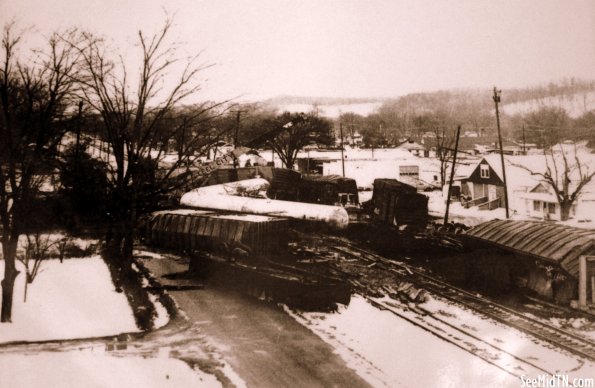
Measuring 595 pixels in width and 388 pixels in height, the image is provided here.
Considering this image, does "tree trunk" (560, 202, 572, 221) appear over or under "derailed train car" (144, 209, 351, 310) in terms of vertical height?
over

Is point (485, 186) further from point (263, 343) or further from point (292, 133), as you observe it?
point (263, 343)

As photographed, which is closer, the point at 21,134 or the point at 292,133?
the point at 21,134

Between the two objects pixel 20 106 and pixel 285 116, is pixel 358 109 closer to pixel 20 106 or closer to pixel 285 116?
pixel 285 116

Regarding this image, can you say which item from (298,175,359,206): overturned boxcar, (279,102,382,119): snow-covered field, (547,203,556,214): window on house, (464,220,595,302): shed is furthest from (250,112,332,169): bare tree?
(547,203,556,214): window on house

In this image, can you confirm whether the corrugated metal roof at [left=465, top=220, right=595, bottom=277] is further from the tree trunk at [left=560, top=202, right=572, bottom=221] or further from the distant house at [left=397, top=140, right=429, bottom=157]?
the distant house at [left=397, top=140, right=429, bottom=157]

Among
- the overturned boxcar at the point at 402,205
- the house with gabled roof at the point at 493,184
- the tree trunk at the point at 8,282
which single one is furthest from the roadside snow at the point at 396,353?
the overturned boxcar at the point at 402,205

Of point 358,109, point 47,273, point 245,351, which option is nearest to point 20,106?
point 47,273

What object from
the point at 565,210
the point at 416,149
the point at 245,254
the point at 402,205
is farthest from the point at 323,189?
the point at 565,210
